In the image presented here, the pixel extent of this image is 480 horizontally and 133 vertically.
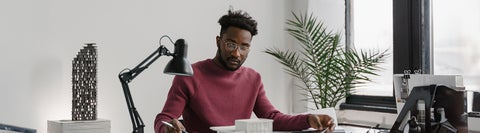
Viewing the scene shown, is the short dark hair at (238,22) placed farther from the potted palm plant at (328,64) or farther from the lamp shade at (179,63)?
the potted palm plant at (328,64)

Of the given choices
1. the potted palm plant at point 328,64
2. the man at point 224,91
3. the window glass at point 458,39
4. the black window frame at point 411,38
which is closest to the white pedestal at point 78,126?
the man at point 224,91

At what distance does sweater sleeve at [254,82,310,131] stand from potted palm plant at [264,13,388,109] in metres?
1.28

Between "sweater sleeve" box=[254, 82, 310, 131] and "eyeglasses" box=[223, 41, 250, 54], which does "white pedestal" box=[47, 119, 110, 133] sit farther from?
"eyeglasses" box=[223, 41, 250, 54]

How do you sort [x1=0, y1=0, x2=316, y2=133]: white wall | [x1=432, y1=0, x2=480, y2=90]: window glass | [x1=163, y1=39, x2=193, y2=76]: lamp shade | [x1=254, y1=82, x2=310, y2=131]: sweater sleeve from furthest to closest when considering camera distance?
[x1=432, y1=0, x2=480, y2=90]: window glass → [x1=0, y1=0, x2=316, y2=133]: white wall → [x1=254, y1=82, x2=310, y2=131]: sweater sleeve → [x1=163, y1=39, x2=193, y2=76]: lamp shade

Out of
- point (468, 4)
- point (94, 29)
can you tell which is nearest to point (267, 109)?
point (94, 29)

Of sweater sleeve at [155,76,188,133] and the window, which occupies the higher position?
the window

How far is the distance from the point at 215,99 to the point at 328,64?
1.55m

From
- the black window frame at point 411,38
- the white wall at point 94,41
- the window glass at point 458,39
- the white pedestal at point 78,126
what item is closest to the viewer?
the white pedestal at point 78,126

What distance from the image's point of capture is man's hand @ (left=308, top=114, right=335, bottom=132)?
8.19ft

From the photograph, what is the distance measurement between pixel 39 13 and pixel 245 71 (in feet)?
4.22

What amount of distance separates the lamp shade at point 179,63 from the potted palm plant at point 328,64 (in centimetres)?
219

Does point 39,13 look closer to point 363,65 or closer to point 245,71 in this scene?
point 245,71

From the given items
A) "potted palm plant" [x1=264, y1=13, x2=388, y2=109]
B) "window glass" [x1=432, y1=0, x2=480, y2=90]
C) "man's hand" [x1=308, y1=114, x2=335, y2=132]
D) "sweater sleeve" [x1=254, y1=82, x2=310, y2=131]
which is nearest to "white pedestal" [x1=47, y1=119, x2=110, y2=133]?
"sweater sleeve" [x1=254, y1=82, x2=310, y2=131]

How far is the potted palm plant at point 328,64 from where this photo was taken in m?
4.15
